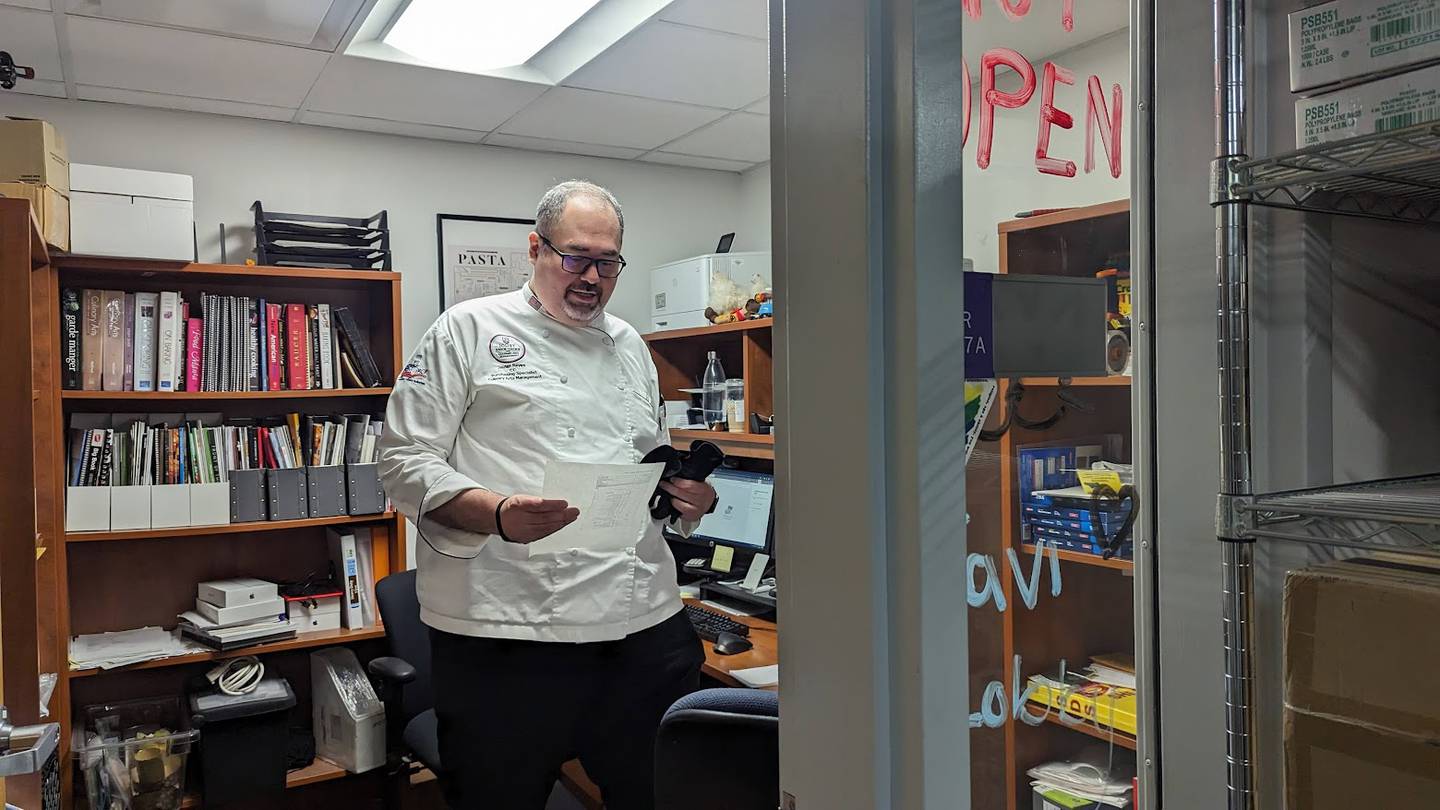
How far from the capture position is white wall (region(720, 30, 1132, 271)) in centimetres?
67

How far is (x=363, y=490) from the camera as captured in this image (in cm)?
309

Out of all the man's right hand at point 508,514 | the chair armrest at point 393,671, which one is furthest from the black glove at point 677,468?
the chair armrest at point 393,671

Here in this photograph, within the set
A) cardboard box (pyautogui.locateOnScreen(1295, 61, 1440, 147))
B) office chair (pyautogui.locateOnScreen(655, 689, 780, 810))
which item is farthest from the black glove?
cardboard box (pyautogui.locateOnScreen(1295, 61, 1440, 147))

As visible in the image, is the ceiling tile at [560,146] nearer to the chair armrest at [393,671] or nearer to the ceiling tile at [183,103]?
the ceiling tile at [183,103]

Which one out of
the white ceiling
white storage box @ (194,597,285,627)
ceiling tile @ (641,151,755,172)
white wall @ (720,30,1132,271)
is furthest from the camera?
ceiling tile @ (641,151,755,172)

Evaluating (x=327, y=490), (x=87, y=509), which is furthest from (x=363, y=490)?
(x=87, y=509)

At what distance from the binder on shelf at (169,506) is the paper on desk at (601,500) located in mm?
1591

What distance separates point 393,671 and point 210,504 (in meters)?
0.90

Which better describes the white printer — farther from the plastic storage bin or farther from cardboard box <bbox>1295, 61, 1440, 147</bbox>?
cardboard box <bbox>1295, 61, 1440, 147</bbox>

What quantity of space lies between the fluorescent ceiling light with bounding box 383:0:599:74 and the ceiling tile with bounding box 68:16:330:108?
0.28m

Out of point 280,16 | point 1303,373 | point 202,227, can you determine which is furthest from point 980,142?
point 202,227

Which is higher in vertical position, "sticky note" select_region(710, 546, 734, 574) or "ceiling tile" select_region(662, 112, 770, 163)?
"ceiling tile" select_region(662, 112, 770, 163)

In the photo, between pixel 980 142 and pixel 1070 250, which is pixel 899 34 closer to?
pixel 980 142

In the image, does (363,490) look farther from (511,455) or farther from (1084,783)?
(1084,783)
